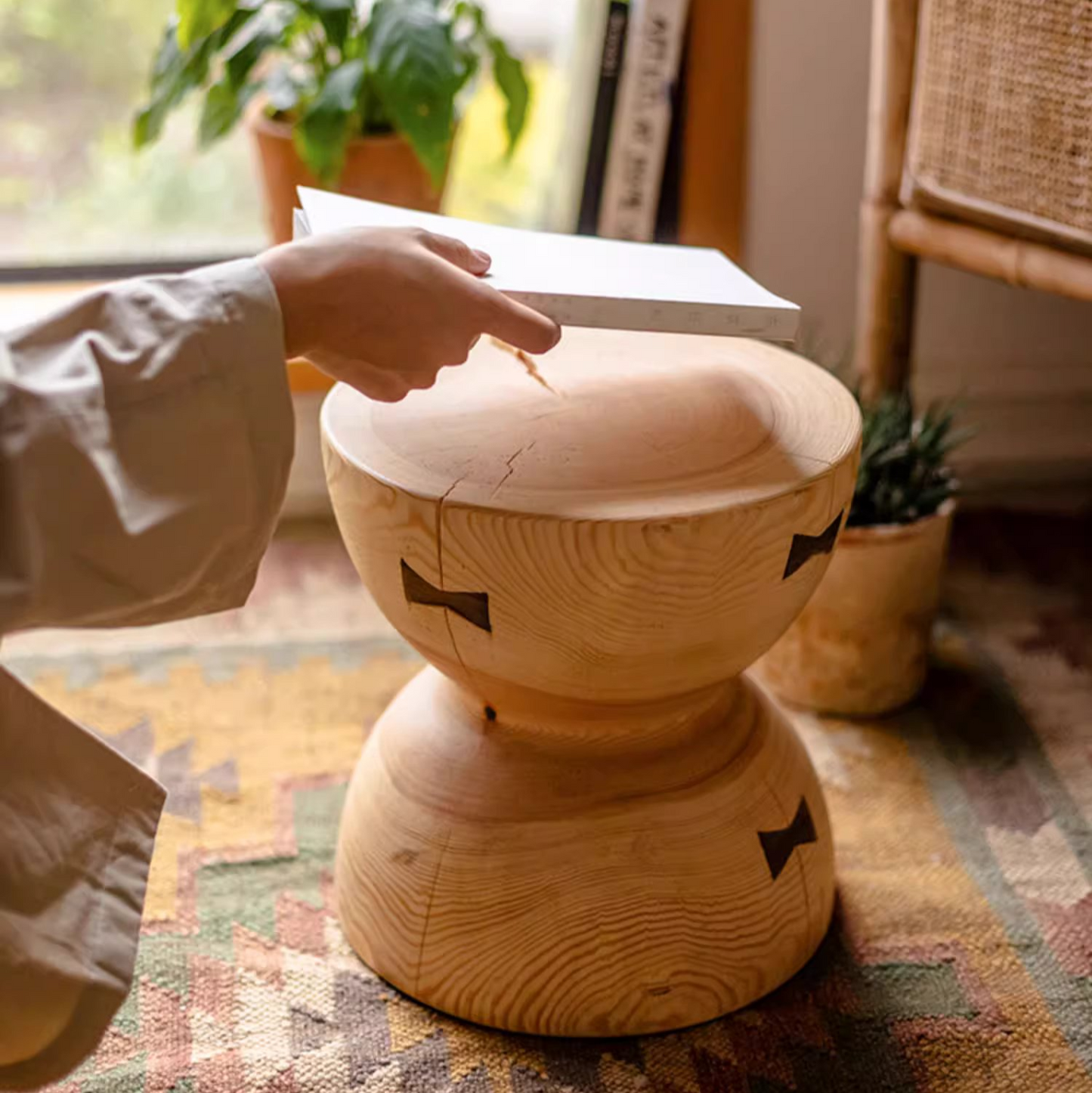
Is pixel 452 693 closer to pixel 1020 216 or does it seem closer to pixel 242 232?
pixel 1020 216

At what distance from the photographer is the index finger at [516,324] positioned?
2.41ft

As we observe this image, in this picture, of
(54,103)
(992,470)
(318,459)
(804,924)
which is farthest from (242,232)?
(804,924)

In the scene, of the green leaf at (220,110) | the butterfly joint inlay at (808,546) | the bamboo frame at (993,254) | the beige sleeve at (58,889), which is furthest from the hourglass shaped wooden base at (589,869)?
the green leaf at (220,110)

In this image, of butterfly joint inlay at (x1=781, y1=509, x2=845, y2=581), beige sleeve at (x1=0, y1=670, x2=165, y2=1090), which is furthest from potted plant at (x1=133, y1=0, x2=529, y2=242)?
beige sleeve at (x1=0, y1=670, x2=165, y2=1090)

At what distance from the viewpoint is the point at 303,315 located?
69cm

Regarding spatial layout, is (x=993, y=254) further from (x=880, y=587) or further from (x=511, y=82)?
(x=511, y=82)

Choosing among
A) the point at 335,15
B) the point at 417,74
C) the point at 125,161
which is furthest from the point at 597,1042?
the point at 125,161

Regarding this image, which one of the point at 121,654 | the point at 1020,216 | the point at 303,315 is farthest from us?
the point at 121,654

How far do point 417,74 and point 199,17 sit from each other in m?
0.22

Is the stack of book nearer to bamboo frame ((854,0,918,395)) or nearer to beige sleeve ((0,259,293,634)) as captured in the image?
bamboo frame ((854,0,918,395))

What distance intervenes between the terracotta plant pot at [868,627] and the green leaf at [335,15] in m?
0.70

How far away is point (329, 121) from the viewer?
1326 mm

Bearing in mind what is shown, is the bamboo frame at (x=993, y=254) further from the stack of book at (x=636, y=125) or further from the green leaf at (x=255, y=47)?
the green leaf at (x=255, y=47)

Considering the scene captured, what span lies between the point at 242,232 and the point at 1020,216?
102cm
